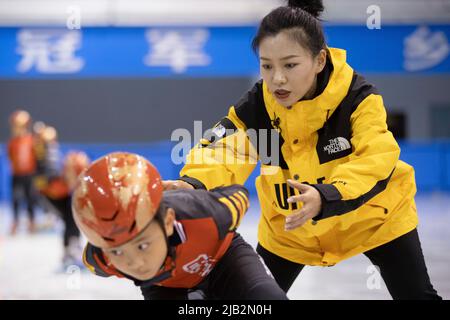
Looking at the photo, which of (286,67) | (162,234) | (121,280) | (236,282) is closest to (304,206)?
(236,282)

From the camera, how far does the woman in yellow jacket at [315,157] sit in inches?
93.2

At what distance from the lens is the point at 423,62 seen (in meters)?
9.55

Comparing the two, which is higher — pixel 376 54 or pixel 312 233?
pixel 376 54

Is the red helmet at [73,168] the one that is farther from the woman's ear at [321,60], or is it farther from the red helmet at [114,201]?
the red helmet at [114,201]

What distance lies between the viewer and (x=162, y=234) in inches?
80.0

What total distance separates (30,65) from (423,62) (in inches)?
→ 232

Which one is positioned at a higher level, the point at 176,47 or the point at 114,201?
the point at 176,47

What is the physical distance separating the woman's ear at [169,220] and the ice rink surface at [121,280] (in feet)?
5.81

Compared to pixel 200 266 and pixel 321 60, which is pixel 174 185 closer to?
pixel 200 266

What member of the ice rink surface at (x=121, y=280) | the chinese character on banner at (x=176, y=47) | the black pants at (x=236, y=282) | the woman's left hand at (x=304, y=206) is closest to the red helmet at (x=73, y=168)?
the ice rink surface at (x=121, y=280)

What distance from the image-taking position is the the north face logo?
2.49 m

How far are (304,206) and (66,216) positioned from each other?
178 inches
